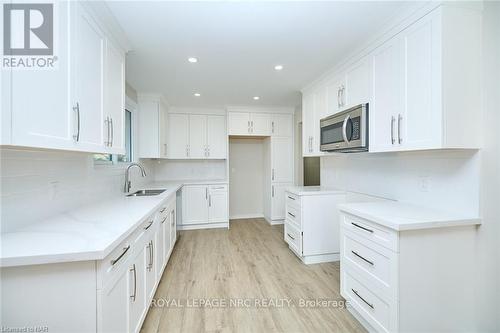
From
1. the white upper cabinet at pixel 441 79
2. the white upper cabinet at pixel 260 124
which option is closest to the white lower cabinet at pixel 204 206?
the white upper cabinet at pixel 260 124

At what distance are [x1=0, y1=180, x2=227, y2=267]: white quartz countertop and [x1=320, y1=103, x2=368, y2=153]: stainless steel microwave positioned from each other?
2.00 meters

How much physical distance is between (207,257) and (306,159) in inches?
122

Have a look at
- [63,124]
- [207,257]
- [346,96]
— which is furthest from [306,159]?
[63,124]

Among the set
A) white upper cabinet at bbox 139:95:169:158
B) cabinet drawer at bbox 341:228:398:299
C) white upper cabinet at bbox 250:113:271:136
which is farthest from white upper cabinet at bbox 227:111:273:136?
cabinet drawer at bbox 341:228:398:299

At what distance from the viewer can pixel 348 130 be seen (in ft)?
7.19

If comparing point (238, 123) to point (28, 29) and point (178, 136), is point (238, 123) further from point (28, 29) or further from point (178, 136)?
point (28, 29)

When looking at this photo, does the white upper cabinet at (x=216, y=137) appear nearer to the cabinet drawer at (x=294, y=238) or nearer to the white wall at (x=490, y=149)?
the cabinet drawer at (x=294, y=238)

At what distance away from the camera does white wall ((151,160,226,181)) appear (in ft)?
15.1

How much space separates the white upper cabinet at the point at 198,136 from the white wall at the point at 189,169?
0.33m

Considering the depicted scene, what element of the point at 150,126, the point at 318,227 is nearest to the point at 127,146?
the point at 150,126

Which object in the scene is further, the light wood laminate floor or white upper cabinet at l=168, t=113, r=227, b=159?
white upper cabinet at l=168, t=113, r=227, b=159

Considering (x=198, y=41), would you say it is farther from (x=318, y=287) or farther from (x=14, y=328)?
(x=318, y=287)

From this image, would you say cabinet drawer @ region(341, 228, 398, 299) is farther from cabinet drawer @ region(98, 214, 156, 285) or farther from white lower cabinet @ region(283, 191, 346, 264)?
cabinet drawer @ region(98, 214, 156, 285)

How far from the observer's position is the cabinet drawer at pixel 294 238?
280cm
